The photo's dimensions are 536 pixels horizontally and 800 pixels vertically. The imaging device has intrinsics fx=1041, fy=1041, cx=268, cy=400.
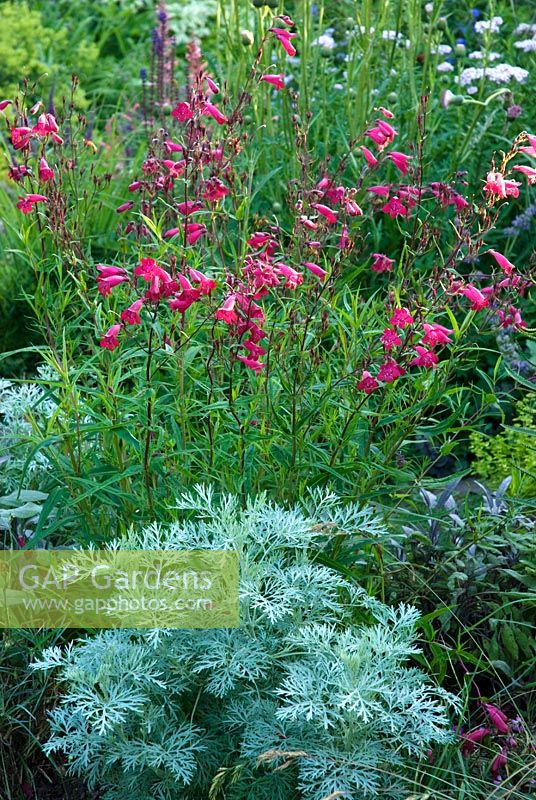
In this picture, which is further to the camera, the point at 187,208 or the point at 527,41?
the point at 527,41

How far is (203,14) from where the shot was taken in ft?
32.9

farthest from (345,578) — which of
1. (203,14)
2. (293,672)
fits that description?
(203,14)

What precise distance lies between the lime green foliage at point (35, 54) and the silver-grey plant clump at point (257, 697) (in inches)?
226

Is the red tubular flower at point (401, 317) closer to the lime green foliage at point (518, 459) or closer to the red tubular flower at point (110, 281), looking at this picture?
the red tubular flower at point (110, 281)

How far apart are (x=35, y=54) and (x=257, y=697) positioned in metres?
7.04

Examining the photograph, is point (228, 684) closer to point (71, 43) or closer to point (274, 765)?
point (274, 765)

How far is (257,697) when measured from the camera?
2.49m

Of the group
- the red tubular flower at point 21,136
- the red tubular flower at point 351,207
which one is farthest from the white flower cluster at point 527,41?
the red tubular flower at point 21,136

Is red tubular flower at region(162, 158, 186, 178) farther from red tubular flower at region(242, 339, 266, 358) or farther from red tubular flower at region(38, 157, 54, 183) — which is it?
red tubular flower at region(242, 339, 266, 358)

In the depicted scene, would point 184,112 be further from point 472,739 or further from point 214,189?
point 472,739

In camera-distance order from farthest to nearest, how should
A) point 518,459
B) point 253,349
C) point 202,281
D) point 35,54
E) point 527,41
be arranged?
1. point 35,54
2. point 527,41
3. point 518,459
4. point 253,349
5. point 202,281

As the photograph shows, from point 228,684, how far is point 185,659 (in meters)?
0.20

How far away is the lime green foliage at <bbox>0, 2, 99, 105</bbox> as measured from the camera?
7.87m

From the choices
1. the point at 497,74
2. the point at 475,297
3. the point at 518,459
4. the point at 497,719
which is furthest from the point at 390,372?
the point at 497,74
